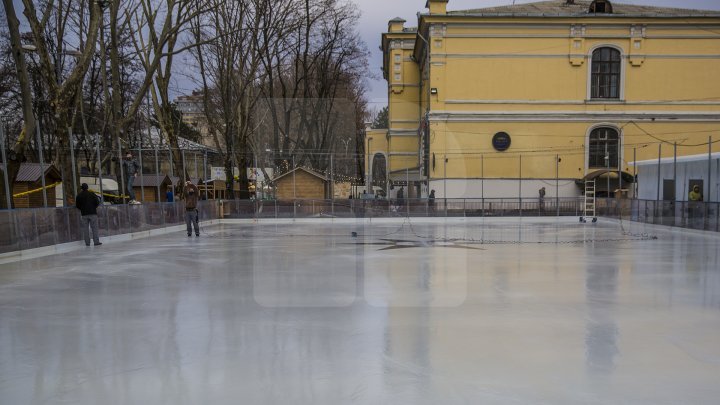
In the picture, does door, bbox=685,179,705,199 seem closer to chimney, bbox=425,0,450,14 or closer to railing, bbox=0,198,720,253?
railing, bbox=0,198,720,253

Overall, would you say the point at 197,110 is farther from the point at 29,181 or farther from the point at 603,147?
the point at 603,147

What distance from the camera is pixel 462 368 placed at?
4.71 meters

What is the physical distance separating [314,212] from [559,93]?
61.9ft

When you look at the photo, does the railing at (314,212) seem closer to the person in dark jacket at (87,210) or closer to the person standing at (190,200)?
the person in dark jacket at (87,210)

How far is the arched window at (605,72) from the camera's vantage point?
35.8 metres

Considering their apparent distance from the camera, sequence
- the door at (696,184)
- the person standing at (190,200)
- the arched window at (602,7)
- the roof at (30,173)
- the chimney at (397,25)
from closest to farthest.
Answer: the person standing at (190,200), the door at (696,184), the roof at (30,173), the arched window at (602,7), the chimney at (397,25)

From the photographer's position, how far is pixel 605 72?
35844 millimetres

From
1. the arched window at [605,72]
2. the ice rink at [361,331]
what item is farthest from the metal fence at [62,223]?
the arched window at [605,72]

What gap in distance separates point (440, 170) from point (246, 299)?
28450mm

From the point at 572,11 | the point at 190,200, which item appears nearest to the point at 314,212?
the point at 190,200

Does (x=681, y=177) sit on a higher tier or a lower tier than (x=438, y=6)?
lower

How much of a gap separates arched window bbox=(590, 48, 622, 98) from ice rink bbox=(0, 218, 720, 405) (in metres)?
26.7

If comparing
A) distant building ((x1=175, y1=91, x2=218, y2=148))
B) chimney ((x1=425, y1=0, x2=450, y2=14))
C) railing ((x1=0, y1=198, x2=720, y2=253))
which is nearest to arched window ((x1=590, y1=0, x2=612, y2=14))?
chimney ((x1=425, y1=0, x2=450, y2=14))

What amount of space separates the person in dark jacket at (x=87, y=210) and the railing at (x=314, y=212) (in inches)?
11.1
